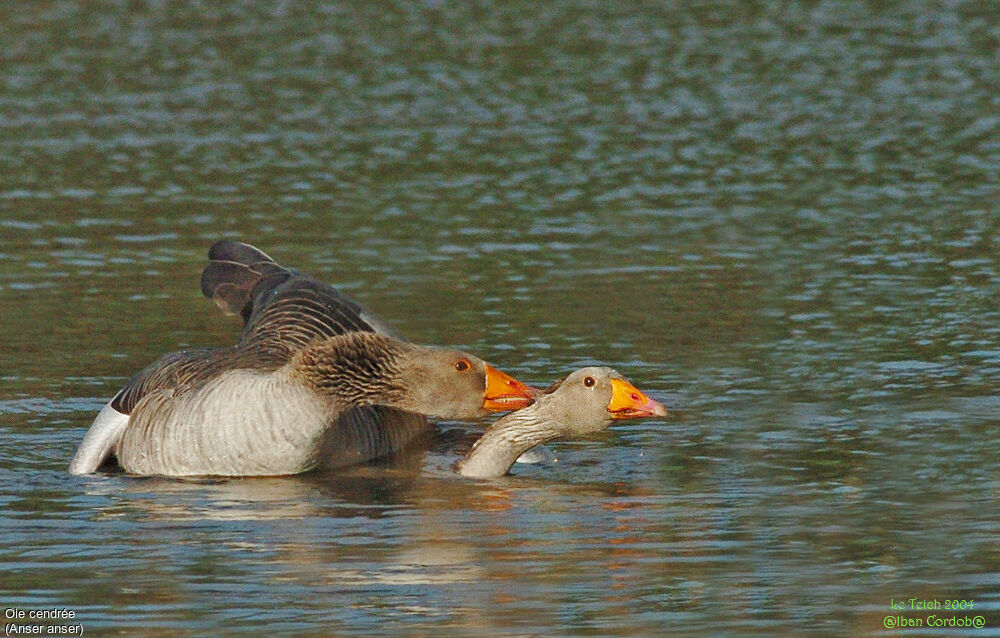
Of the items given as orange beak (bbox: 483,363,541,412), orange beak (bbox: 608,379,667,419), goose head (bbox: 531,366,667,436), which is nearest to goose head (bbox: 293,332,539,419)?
orange beak (bbox: 483,363,541,412)

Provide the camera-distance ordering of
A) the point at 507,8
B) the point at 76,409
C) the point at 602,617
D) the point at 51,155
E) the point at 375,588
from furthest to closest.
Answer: the point at 507,8 → the point at 51,155 → the point at 76,409 → the point at 375,588 → the point at 602,617

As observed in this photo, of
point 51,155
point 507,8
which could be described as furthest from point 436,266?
point 507,8

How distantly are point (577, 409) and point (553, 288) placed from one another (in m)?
5.09

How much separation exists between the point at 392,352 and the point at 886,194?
9.64 meters

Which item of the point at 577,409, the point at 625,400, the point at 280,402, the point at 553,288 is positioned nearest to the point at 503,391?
the point at 577,409

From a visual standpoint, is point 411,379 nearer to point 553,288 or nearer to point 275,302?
point 275,302

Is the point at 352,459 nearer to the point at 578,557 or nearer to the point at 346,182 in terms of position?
the point at 578,557

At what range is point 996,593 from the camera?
366 inches

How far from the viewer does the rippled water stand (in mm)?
9797

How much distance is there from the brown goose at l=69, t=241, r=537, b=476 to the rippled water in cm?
20

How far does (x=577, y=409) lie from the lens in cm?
1164

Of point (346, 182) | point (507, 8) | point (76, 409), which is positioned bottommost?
point (76, 409)

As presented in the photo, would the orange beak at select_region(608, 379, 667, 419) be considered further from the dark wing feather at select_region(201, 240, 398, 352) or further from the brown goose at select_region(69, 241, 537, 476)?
the dark wing feather at select_region(201, 240, 398, 352)

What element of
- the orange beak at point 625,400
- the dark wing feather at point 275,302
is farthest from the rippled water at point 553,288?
the dark wing feather at point 275,302
